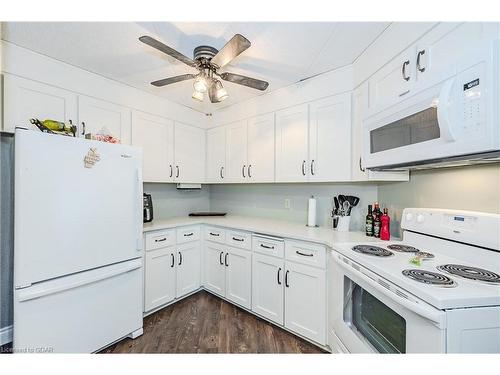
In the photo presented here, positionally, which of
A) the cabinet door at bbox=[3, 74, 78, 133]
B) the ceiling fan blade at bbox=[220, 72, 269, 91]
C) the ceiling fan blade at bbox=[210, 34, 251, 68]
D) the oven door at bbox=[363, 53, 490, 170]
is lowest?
the oven door at bbox=[363, 53, 490, 170]

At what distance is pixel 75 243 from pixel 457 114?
2.24 metres

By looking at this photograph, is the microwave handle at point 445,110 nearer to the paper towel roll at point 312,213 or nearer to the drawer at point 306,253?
the drawer at point 306,253

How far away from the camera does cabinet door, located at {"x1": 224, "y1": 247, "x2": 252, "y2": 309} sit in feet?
7.21

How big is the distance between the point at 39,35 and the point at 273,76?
1.79 meters

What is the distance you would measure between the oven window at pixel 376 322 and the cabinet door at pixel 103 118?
2.28 metres

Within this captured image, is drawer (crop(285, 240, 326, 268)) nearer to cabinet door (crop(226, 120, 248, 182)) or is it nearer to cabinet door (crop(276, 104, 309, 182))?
cabinet door (crop(276, 104, 309, 182))

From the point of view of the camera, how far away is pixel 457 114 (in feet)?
2.93

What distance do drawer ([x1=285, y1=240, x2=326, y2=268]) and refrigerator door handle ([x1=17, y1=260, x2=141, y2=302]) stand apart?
1305 millimetres

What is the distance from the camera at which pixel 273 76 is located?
2.08 metres

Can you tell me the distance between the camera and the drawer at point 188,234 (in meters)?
2.40

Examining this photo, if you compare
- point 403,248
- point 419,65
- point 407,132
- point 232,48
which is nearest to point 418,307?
point 403,248

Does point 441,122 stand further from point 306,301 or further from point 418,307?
point 306,301

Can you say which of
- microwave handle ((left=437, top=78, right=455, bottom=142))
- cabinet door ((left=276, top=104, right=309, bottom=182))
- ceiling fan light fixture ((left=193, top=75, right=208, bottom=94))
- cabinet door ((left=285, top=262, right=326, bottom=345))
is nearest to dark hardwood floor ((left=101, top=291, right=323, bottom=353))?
cabinet door ((left=285, top=262, right=326, bottom=345))

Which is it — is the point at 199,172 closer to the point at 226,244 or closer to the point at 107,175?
the point at 226,244
